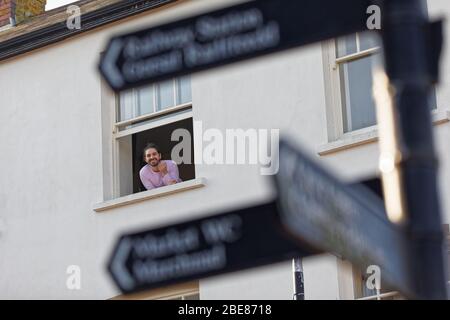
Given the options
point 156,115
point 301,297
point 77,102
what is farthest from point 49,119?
point 301,297

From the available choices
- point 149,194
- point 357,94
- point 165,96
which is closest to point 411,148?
point 357,94

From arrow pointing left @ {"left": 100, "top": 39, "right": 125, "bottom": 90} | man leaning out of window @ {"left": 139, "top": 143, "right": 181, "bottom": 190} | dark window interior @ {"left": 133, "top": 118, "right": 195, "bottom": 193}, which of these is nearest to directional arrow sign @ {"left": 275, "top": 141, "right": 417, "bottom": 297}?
arrow pointing left @ {"left": 100, "top": 39, "right": 125, "bottom": 90}

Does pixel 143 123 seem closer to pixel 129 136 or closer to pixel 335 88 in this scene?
pixel 129 136

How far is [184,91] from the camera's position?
1276 cm

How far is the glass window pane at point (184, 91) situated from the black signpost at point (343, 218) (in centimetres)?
845

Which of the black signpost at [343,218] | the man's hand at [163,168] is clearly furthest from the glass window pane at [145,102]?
the black signpost at [343,218]

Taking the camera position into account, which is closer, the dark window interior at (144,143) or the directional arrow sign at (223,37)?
the directional arrow sign at (223,37)

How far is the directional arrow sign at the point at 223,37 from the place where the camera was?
4.20m

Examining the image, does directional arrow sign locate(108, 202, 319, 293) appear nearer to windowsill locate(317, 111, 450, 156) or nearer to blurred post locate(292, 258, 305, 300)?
blurred post locate(292, 258, 305, 300)

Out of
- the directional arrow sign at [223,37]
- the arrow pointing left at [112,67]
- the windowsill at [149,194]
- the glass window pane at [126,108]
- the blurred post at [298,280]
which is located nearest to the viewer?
the directional arrow sign at [223,37]

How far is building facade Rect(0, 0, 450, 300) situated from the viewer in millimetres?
11305

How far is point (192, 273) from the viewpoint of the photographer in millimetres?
3998

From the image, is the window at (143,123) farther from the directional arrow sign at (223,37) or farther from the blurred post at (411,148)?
the blurred post at (411,148)

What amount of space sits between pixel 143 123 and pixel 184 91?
636mm
